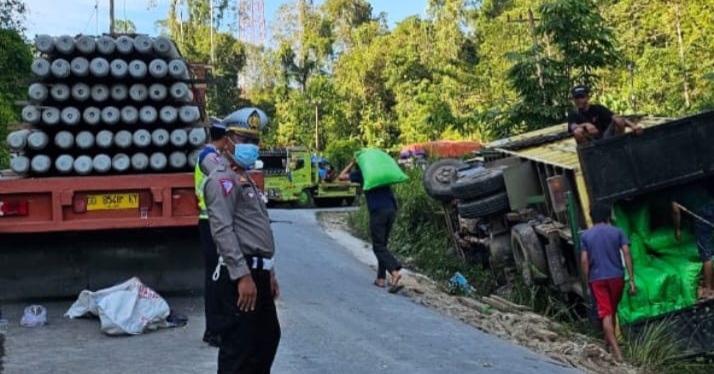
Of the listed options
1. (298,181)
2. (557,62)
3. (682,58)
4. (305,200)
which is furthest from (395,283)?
(305,200)

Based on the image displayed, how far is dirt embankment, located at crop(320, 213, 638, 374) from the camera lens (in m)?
7.10

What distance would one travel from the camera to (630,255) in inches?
297

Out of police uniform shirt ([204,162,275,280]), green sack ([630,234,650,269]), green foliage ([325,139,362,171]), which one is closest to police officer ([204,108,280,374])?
police uniform shirt ([204,162,275,280])

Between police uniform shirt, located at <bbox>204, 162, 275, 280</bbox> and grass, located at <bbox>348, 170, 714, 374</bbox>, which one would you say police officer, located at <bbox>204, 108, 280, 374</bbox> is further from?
grass, located at <bbox>348, 170, 714, 374</bbox>

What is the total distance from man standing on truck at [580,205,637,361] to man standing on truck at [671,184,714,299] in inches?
36.2

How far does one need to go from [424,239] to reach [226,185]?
1032 cm

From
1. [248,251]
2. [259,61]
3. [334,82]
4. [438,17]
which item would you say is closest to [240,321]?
[248,251]

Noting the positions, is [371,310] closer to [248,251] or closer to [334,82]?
[248,251]

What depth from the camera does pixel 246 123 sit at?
4656 mm

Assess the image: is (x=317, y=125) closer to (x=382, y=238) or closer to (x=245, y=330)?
(x=382, y=238)

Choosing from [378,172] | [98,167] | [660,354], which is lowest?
[660,354]

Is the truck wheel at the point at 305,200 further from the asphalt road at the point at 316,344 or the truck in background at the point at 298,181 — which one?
the asphalt road at the point at 316,344

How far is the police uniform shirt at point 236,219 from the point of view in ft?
13.7

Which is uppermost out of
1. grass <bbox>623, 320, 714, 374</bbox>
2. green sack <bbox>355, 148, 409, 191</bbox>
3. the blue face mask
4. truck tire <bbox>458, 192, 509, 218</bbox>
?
the blue face mask
